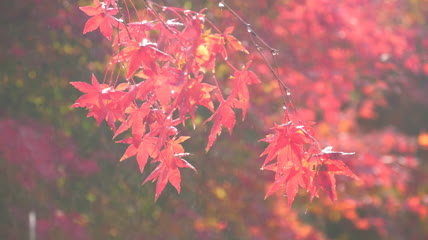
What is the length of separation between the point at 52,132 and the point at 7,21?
76 cm

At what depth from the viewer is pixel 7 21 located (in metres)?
3.57

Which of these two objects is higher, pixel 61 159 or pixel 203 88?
pixel 203 88

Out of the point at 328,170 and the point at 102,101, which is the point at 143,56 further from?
the point at 328,170

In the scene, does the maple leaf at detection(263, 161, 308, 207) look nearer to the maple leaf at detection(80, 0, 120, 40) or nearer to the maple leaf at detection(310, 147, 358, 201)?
the maple leaf at detection(310, 147, 358, 201)

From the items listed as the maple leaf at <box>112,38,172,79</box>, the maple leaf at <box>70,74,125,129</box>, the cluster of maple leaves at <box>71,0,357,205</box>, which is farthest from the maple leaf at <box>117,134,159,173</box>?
the maple leaf at <box>112,38,172,79</box>

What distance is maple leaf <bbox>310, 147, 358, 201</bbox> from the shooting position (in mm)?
1584

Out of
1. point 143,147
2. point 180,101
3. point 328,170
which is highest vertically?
point 180,101

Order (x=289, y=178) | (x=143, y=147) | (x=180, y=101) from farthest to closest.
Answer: (x=143, y=147), (x=289, y=178), (x=180, y=101)

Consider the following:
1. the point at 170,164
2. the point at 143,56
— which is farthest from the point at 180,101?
the point at 170,164

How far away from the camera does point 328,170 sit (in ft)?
5.28

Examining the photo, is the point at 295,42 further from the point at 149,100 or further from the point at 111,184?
the point at 149,100

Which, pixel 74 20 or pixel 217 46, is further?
pixel 74 20

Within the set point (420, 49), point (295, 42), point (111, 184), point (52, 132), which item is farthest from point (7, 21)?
point (420, 49)

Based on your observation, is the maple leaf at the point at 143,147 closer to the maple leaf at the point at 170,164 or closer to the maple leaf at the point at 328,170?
the maple leaf at the point at 170,164
